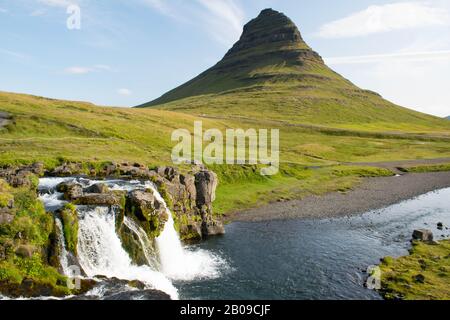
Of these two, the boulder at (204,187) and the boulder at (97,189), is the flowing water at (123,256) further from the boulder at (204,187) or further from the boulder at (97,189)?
the boulder at (204,187)

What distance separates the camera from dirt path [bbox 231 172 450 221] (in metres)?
71.5

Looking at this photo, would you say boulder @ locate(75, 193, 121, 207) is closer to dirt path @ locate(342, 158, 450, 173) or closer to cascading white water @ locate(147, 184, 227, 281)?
cascading white water @ locate(147, 184, 227, 281)

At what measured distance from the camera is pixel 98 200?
4191 centimetres

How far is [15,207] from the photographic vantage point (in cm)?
3581

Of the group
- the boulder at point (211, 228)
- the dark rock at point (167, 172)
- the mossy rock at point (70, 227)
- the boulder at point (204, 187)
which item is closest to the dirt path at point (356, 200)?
the boulder at point (204, 187)

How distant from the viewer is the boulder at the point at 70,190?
42.9 meters

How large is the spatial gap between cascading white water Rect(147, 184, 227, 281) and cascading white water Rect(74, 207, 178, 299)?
119 inches

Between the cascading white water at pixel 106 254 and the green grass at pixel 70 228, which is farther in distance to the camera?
the cascading white water at pixel 106 254

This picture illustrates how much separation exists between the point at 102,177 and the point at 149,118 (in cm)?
9706

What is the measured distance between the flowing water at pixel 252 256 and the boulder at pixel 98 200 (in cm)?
106

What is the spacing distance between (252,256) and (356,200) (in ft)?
150

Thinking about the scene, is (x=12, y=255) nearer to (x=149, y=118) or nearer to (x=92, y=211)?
(x=92, y=211)

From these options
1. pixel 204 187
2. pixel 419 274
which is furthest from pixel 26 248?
pixel 419 274
